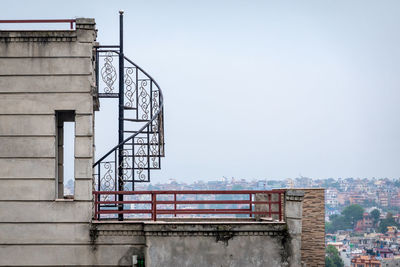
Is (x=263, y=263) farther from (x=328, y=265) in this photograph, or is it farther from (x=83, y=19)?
(x=328, y=265)

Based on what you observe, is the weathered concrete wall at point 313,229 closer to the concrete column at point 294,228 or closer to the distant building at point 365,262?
the concrete column at point 294,228

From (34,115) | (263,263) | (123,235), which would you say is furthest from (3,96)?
(263,263)

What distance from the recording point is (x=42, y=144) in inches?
670

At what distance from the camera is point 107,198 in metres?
18.0

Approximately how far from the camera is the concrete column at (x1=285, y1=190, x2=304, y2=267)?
16.7 metres

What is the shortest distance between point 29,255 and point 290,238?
6980 millimetres

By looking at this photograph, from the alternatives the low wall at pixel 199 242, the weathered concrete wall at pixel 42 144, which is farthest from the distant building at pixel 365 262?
the weathered concrete wall at pixel 42 144

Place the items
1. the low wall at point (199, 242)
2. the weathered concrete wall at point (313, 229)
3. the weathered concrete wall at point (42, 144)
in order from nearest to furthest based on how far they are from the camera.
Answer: the low wall at point (199, 242)
the weathered concrete wall at point (42, 144)
the weathered concrete wall at point (313, 229)

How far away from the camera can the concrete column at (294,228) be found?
1669cm

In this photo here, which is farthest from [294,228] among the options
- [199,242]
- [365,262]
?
[365,262]

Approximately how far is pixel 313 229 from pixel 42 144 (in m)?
8.71

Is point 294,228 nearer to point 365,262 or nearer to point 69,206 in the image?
point 69,206

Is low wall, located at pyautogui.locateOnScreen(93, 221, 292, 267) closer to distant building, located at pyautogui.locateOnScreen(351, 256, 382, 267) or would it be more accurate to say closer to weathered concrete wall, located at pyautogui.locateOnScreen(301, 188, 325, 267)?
weathered concrete wall, located at pyautogui.locateOnScreen(301, 188, 325, 267)

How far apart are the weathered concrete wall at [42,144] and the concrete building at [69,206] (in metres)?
0.03
